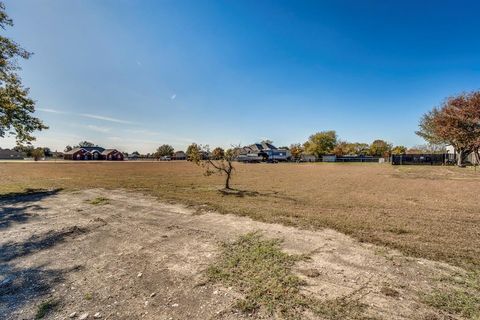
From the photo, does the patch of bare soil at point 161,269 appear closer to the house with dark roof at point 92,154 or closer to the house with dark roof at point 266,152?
the house with dark roof at point 266,152

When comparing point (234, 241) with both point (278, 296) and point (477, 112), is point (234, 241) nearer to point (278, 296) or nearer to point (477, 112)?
point (278, 296)

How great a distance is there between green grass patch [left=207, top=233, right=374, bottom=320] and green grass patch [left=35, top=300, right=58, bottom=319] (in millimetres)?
2220

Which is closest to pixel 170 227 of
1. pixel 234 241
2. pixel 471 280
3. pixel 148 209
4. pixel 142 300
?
pixel 234 241

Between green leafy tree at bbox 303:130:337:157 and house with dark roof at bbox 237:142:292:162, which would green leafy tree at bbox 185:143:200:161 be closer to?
house with dark roof at bbox 237:142:292:162

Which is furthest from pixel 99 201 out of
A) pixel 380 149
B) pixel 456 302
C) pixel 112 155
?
pixel 380 149

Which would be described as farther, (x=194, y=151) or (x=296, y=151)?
(x=296, y=151)

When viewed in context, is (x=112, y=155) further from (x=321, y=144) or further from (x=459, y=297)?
(x=459, y=297)

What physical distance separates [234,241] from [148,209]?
16.3 feet

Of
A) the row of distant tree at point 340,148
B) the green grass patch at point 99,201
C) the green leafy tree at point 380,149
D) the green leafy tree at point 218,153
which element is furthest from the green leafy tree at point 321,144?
the green grass patch at point 99,201

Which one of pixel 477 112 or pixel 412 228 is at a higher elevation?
pixel 477 112

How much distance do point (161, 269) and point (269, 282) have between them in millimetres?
1992

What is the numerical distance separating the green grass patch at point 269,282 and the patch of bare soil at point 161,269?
162 mm

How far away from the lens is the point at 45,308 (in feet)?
11.6

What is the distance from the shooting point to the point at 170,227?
23.9ft
